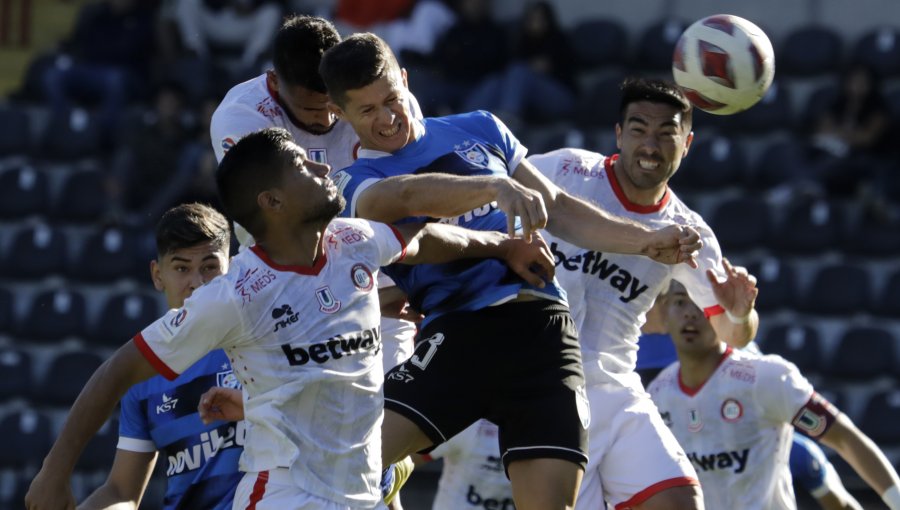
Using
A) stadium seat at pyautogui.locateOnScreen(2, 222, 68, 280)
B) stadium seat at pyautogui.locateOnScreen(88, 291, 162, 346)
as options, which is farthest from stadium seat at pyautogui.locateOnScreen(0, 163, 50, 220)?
stadium seat at pyautogui.locateOnScreen(88, 291, 162, 346)

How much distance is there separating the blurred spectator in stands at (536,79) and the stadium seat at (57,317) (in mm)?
4076

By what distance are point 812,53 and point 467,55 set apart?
11.0 ft

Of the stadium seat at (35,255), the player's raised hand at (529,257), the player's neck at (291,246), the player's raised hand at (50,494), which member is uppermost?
the player's neck at (291,246)

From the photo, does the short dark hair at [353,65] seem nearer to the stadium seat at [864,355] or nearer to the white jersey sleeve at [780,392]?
the white jersey sleeve at [780,392]

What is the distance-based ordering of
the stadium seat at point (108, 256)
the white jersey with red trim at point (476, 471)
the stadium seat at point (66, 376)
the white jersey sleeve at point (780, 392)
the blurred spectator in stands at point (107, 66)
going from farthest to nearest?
1. the blurred spectator in stands at point (107, 66)
2. the stadium seat at point (108, 256)
3. the stadium seat at point (66, 376)
4. the white jersey with red trim at point (476, 471)
5. the white jersey sleeve at point (780, 392)

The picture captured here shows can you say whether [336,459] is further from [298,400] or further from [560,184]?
[560,184]

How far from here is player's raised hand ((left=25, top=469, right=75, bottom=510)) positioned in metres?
4.64

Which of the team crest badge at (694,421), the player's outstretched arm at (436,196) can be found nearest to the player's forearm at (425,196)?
the player's outstretched arm at (436,196)

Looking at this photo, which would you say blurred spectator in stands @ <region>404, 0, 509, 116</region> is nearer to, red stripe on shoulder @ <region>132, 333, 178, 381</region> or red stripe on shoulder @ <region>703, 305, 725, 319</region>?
red stripe on shoulder @ <region>703, 305, 725, 319</region>

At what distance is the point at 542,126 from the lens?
47.7ft

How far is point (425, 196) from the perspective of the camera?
551 centimetres

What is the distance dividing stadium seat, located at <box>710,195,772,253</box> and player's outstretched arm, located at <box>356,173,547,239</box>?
8.12 metres

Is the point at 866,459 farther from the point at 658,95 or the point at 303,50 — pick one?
the point at 303,50

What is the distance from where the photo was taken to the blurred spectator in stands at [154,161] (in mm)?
14242
